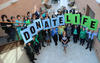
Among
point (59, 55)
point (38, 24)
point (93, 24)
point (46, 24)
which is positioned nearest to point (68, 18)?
point (46, 24)

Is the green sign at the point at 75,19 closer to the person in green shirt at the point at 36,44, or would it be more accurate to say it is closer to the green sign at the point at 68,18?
the green sign at the point at 68,18

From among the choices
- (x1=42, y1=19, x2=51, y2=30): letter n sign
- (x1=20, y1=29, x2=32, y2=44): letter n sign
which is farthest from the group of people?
(x1=42, y1=19, x2=51, y2=30): letter n sign

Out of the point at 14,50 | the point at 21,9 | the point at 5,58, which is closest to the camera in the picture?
the point at 5,58

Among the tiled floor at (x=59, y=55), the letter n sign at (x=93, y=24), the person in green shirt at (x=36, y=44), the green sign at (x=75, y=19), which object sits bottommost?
the tiled floor at (x=59, y=55)

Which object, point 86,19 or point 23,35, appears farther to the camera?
point 86,19

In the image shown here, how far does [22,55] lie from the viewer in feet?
23.0

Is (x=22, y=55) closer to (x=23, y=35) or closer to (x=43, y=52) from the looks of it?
(x=23, y=35)

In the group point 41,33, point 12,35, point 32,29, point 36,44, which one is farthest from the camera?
point 41,33

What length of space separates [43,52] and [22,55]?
1.70 m

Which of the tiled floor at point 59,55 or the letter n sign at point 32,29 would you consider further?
the letter n sign at point 32,29

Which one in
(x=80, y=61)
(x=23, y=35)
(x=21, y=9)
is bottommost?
(x=80, y=61)

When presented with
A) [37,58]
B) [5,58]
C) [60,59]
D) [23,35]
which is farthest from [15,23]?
[60,59]

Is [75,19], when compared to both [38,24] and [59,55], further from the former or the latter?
[59,55]

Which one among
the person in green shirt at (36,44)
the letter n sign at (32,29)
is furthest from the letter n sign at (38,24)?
the person in green shirt at (36,44)
